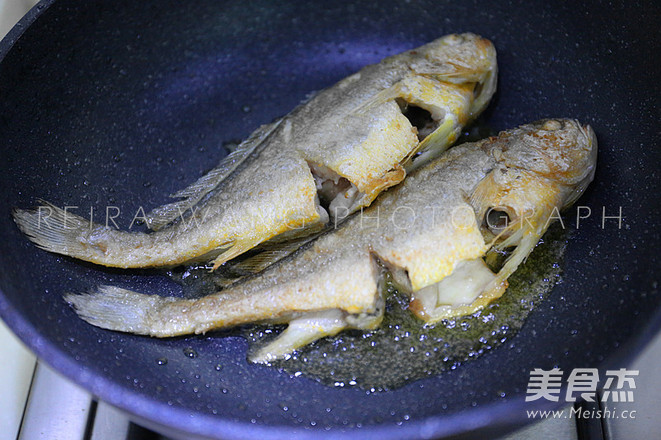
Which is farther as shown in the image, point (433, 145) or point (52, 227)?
point (433, 145)

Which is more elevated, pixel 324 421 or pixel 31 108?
A: pixel 31 108

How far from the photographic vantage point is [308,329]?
6.40ft

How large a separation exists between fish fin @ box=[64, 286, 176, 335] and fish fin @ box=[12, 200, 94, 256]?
0.55 ft

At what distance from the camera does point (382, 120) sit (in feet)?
7.11

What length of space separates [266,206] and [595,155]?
1162mm

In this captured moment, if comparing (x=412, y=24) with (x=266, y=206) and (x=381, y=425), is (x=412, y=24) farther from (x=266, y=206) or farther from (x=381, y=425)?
(x=381, y=425)

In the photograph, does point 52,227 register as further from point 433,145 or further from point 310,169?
point 433,145

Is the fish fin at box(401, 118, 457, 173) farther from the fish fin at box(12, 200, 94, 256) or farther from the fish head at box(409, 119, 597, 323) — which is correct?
the fish fin at box(12, 200, 94, 256)

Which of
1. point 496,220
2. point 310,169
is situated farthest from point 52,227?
point 496,220

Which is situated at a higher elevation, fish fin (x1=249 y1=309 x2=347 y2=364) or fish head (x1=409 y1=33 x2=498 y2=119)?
fish head (x1=409 y1=33 x2=498 y2=119)

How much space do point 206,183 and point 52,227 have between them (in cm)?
56

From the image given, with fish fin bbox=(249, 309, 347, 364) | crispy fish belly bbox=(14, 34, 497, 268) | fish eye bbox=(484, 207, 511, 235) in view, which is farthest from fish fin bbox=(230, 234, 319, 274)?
fish eye bbox=(484, 207, 511, 235)

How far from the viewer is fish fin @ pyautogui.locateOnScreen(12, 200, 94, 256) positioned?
6.47 ft

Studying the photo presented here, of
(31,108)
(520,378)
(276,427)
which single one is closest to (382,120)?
(520,378)
